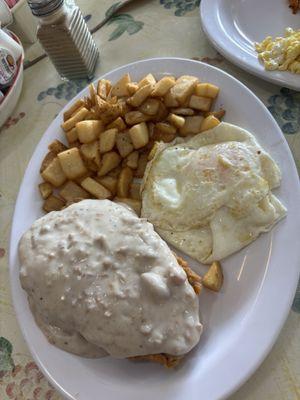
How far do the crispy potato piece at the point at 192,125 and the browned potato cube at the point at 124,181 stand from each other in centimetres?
24

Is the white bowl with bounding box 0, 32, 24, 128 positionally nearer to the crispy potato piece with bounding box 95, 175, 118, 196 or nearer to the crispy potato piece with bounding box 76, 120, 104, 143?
the crispy potato piece with bounding box 76, 120, 104, 143

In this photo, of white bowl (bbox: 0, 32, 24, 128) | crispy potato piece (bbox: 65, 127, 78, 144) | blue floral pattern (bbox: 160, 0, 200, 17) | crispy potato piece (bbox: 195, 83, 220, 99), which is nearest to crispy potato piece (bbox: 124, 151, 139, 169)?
crispy potato piece (bbox: 65, 127, 78, 144)

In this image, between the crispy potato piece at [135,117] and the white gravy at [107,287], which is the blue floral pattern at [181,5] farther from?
the white gravy at [107,287]

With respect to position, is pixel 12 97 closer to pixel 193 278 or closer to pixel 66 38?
pixel 66 38

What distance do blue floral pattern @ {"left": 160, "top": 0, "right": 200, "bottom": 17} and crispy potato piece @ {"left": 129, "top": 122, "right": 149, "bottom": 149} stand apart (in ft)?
2.57

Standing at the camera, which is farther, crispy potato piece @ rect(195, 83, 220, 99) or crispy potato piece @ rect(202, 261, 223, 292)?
crispy potato piece @ rect(195, 83, 220, 99)

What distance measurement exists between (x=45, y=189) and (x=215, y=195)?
0.62 meters

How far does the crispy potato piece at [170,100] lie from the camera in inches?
63.9

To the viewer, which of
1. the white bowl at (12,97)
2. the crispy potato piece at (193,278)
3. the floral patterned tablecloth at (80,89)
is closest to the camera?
the crispy potato piece at (193,278)

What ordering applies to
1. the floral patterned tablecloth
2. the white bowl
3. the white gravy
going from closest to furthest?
1. the white gravy
2. the floral patterned tablecloth
3. the white bowl

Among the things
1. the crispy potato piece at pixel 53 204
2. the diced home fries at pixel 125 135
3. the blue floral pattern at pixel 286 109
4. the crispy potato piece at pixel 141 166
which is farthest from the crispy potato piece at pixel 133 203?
the blue floral pattern at pixel 286 109

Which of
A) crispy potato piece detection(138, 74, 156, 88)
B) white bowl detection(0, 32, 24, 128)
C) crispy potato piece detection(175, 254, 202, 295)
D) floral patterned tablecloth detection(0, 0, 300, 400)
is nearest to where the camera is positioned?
crispy potato piece detection(175, 254, 202, 295)

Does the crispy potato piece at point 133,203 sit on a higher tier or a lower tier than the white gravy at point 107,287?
lower

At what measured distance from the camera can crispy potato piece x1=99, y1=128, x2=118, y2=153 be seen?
1599 millimetres
